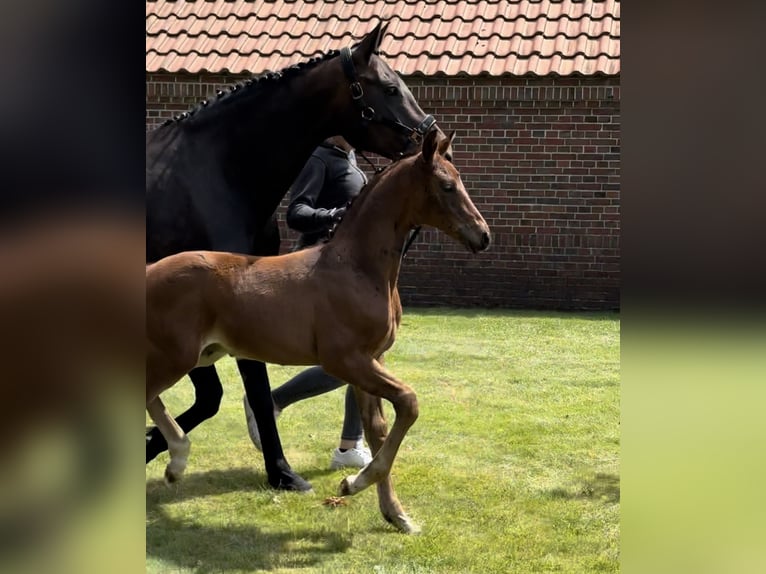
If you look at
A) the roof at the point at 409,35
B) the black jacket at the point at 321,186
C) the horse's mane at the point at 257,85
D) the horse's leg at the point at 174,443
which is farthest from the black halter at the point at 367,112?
the roof at the point at 409,35

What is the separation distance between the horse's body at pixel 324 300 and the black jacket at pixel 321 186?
0.77 meters

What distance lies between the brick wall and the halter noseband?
6.74m

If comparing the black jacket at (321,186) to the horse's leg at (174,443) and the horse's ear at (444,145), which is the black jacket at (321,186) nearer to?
the horse's ear at (444,145)

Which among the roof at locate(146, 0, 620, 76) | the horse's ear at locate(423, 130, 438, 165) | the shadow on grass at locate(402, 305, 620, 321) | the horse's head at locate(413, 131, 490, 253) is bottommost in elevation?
the shadow on grass at locate(402, 305, 620, 321)

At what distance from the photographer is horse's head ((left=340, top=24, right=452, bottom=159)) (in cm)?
425

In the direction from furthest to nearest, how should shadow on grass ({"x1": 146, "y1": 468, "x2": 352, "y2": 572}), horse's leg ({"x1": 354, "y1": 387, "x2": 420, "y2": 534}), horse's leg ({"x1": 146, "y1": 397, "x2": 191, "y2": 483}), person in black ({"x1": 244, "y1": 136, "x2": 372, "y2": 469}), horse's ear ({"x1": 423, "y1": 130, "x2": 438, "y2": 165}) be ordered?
person in black ({"x1": 244, "y1": 136, "x2": 372, "y2": 469}) < horse's leg ({"x1": 354, "y1": 387, "x2": 420, "y2": 534}) < horse's leg ({"x1": 146, "y1": 397, "x2": 191, "y2": 483}) < shadow on grass ({"x1": 146, "y1": 468, "x2": 352, "y2": 572}) < horse's ear ({"x1": 423, "y1": 130, "x2": 438, "y2": 165})

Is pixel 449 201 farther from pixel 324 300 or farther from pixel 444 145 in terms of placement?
pixel 324 300

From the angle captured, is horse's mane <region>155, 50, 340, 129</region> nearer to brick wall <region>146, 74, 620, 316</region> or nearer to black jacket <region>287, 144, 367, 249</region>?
black jacket <region>287, 144, 367, 249</region>

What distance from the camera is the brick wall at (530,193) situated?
10695 mm

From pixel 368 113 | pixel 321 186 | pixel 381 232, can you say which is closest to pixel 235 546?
pixel 381 232

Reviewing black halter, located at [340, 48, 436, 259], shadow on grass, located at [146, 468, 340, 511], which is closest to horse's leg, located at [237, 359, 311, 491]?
shadow on grass, located at [146, 468, 340, 511]

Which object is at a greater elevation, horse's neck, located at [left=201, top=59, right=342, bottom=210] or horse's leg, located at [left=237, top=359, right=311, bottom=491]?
horse's neck, located at [left=201, top=59, right=342, bottom=210]
